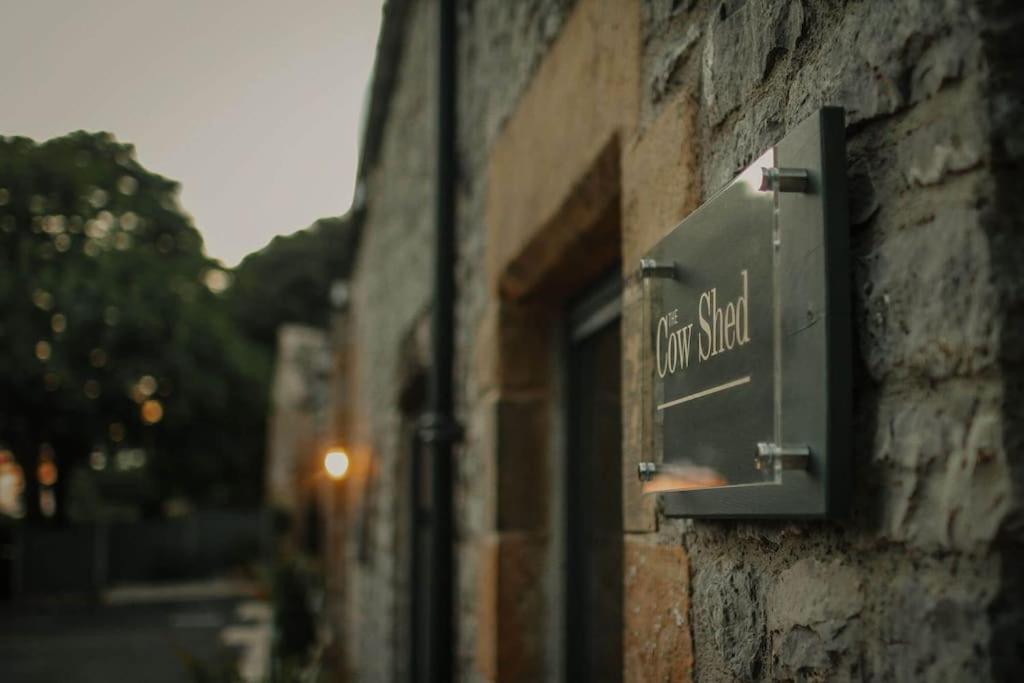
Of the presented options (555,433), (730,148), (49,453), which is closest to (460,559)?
(555,433)

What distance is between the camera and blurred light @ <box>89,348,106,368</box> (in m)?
9.42

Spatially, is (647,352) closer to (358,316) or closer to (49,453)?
(358,316)

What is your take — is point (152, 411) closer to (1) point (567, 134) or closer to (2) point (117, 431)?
(2) point (117, 431)

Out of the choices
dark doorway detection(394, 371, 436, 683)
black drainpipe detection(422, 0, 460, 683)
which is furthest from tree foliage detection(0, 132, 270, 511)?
dark doorway detection(394, 371, 436, 683)

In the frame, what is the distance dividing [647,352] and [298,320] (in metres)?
31.0

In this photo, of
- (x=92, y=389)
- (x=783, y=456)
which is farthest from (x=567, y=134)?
(x=92, y=389)

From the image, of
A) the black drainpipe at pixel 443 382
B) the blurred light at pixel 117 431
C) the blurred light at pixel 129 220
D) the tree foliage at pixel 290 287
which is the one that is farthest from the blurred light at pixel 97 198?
the tree foliage at pixel 290 287

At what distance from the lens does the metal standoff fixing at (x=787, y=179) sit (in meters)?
1.02

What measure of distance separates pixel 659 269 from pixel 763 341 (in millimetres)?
352

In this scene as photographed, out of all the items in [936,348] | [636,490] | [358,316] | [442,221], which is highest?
[358,316]

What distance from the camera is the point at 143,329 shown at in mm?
12320

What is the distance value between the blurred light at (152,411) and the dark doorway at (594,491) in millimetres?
15617

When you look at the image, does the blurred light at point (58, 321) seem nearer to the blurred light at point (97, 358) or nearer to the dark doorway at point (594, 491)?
the dark doorway at point (594, 491)

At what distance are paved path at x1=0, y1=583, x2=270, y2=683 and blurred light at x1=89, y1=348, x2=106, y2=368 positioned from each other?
9.39ft
